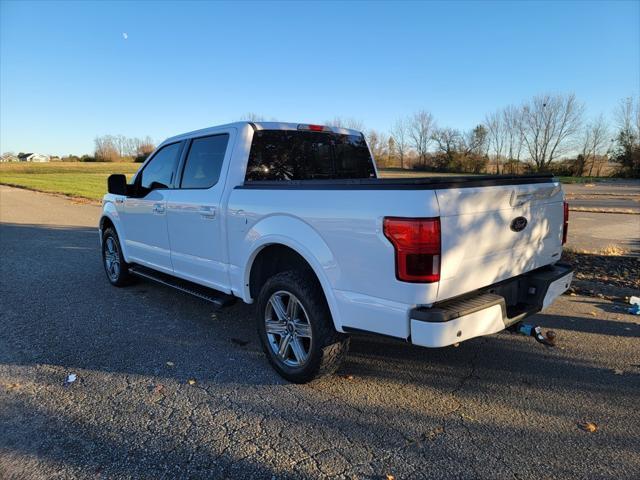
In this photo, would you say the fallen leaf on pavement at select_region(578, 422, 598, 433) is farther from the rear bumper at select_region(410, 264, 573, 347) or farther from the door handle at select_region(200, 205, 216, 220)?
the door handle at select_region(200, 205, 216, 220)

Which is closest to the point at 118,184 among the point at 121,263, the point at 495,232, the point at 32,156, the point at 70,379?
the point at 121,263

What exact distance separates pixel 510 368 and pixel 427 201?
1985 millimetres

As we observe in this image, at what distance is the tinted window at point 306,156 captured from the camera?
4.23 meters

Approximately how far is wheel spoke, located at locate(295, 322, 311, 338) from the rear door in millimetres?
998

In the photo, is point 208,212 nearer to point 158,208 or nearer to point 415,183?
point 158,208

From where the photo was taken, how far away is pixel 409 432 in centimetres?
286

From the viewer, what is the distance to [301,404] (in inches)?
127

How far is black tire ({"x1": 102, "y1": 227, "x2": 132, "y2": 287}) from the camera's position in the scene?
242 inches

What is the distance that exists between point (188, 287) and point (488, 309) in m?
3.04

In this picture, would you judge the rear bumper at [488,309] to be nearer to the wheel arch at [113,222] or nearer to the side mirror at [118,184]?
the side mirror at [118,184]

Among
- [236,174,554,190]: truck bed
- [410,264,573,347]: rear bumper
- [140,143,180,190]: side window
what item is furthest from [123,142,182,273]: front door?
[410,264,573,347]: rear bumper

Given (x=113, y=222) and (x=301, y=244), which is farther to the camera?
(x=113, y=222)

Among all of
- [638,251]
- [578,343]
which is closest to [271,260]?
[578,343]

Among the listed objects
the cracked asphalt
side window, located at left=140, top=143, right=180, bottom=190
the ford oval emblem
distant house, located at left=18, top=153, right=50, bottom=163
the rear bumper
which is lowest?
the cracked asphalt
